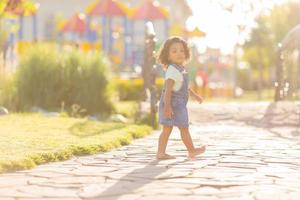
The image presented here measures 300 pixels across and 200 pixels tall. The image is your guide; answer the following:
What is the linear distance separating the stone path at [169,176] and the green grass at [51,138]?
7.3 inches

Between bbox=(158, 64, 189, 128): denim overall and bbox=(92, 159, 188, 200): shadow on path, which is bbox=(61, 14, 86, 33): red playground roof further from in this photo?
bbox=(92, 159, 188, 200): shadow on path

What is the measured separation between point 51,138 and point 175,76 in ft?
6.82

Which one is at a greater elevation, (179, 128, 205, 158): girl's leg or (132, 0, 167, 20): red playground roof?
(132, 0, 167, 20): red playground roof

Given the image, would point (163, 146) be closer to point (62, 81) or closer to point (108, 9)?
point (62, 81)

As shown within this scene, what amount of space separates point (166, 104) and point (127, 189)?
1.98m

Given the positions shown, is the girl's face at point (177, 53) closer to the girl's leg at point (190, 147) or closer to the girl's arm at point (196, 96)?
the girl's arm at point (196, 96)

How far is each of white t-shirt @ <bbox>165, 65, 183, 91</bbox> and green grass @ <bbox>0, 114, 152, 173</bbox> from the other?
121cm

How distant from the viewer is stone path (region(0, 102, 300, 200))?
4.99 m

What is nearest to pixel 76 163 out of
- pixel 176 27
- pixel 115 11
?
pixel 115 11

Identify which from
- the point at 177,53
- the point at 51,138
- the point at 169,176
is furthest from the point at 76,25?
the point at 169,176

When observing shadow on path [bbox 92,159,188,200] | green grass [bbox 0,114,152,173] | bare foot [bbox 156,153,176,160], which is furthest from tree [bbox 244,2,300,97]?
shadow on path [bbox 92,159,188,200]

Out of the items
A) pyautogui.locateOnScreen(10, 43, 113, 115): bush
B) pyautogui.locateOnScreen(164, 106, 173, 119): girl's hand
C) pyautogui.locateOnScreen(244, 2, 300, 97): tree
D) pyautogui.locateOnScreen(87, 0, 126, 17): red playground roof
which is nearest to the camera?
pyautogui.locateOnScreen(164, 106, 173, 119): girl's hand

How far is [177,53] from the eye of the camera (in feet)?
23.5

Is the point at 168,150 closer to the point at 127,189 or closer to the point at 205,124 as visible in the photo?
the point at 127,189
